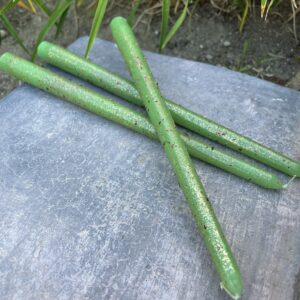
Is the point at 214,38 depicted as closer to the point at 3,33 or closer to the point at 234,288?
the point at 3,33

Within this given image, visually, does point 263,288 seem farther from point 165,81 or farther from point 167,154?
point 165,81

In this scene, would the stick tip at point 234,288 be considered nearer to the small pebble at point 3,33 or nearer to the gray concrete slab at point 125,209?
the gray concrete slab at point 125,209

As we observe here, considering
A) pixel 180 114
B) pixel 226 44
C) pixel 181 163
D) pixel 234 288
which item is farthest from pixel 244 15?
pixel 234 288

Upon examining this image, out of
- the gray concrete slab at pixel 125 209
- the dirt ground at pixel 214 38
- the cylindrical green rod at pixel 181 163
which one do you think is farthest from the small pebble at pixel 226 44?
the cylindrical green rod at pixel 181 163

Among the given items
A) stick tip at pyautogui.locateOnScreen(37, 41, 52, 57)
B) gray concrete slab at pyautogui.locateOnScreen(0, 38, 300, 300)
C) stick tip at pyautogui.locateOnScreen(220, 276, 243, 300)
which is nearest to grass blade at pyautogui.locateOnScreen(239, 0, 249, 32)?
gray concrete slab at pyautogui.locateOnScreen(0, 38, 300, 300)

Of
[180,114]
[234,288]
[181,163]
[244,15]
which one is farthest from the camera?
[244,15]

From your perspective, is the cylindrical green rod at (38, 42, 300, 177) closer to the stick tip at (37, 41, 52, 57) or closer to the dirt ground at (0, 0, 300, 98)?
A: the stick tip at (37, 41, 52, 57)
